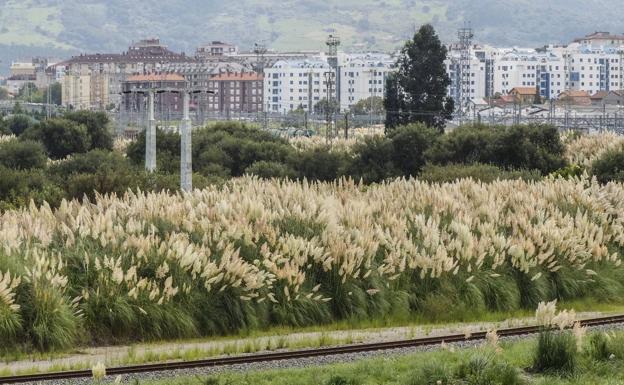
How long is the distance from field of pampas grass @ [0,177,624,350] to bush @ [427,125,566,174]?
860 inches

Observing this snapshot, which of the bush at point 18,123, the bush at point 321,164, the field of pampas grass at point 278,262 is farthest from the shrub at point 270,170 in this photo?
the bush at point 18,123

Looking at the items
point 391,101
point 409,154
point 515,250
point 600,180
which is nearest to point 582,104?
point 391,101

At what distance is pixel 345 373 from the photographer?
→ 48.1 feet

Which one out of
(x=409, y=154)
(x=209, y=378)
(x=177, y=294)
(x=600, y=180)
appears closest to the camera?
(x=209, y=378)

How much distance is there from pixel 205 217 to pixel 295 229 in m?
1.26

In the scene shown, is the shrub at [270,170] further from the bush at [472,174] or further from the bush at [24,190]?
the bush at [24,190]

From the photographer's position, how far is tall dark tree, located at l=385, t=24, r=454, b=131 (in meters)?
68.7

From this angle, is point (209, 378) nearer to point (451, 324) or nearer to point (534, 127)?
point (451, 324)

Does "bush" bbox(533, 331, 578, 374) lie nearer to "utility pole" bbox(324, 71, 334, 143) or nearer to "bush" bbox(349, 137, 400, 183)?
"bush" bbox(349, 137, 400, 183)

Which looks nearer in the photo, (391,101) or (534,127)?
(534,127)

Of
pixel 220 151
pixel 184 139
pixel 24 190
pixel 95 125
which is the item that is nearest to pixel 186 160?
pixel 184 139

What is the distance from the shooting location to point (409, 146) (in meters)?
Answer: 53.8

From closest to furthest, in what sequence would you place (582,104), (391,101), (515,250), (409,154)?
(515,250) → (409,154) → (391,101) → (582,104)

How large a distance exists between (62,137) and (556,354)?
5560cm
